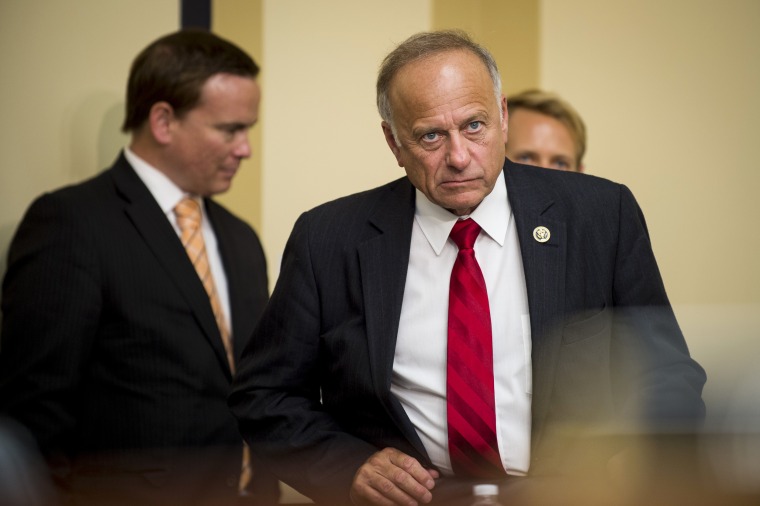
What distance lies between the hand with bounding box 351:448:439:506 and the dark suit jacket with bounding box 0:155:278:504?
0.88 m

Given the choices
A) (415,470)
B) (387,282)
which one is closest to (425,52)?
(387,282)

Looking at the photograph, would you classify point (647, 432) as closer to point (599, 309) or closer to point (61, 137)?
point (599, 309)

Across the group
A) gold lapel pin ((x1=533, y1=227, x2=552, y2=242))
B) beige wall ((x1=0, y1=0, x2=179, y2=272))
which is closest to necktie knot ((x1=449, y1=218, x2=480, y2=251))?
gold lapel pin ((x1=533, y1=227, x2=552, y2=242))

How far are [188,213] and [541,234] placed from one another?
4.65 feet

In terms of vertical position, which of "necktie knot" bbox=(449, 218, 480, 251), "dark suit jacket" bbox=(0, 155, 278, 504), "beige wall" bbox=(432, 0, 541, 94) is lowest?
"dark suit jacket" bbox=(0, 155, 278, 504)

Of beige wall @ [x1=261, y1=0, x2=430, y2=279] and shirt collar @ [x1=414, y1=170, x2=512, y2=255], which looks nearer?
shirt collar @ [x1=414, y1=170, x2=512, y2=255]

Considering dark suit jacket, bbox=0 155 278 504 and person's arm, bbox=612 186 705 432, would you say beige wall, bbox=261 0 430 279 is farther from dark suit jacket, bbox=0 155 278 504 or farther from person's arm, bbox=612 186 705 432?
person's arm, bbox=612 186 705 432

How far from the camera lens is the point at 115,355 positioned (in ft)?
9.02

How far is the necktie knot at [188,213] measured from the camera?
3006 mm

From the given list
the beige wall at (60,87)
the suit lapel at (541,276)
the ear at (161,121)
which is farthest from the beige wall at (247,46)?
the suit lapel at (541,276)

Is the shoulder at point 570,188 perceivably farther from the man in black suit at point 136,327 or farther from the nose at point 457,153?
the man in black suit at point 136,327

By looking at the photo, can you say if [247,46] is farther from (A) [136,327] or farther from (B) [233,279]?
(A) [136,327]

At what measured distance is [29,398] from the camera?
2627 mm

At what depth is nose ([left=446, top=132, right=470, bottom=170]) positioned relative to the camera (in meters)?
1.91
